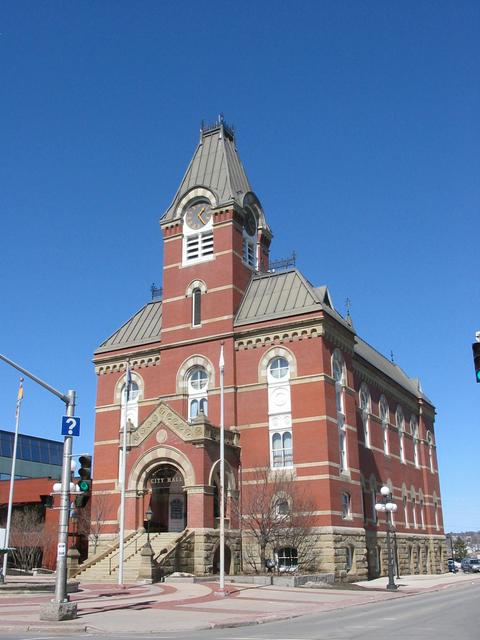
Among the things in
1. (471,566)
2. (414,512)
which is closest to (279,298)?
(414,512)

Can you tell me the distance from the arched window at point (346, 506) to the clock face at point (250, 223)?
63.2 ft

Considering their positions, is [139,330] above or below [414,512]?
above

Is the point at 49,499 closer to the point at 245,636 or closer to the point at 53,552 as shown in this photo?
the point at 53,552

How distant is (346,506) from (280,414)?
21.7 feet

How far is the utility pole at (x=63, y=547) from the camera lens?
18625mm

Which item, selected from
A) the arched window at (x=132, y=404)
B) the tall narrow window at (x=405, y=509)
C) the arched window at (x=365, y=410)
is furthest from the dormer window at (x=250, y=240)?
the tall narrow window at (x=405, y=509)

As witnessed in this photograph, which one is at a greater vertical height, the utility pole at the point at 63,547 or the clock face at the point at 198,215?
the clock face at the point at 198,215

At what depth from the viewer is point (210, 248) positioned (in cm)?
4684

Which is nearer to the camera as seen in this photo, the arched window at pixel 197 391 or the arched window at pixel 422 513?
the arched window at pixel 197 391

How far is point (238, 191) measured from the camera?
4816 cm

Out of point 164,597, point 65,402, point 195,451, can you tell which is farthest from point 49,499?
point 65,402

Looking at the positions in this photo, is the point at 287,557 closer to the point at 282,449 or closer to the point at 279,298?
the point at 282,449

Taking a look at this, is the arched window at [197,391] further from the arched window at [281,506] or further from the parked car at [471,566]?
the parked car at [471,566]

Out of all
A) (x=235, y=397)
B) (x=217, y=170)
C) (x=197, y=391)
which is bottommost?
(x=235, y=397)
